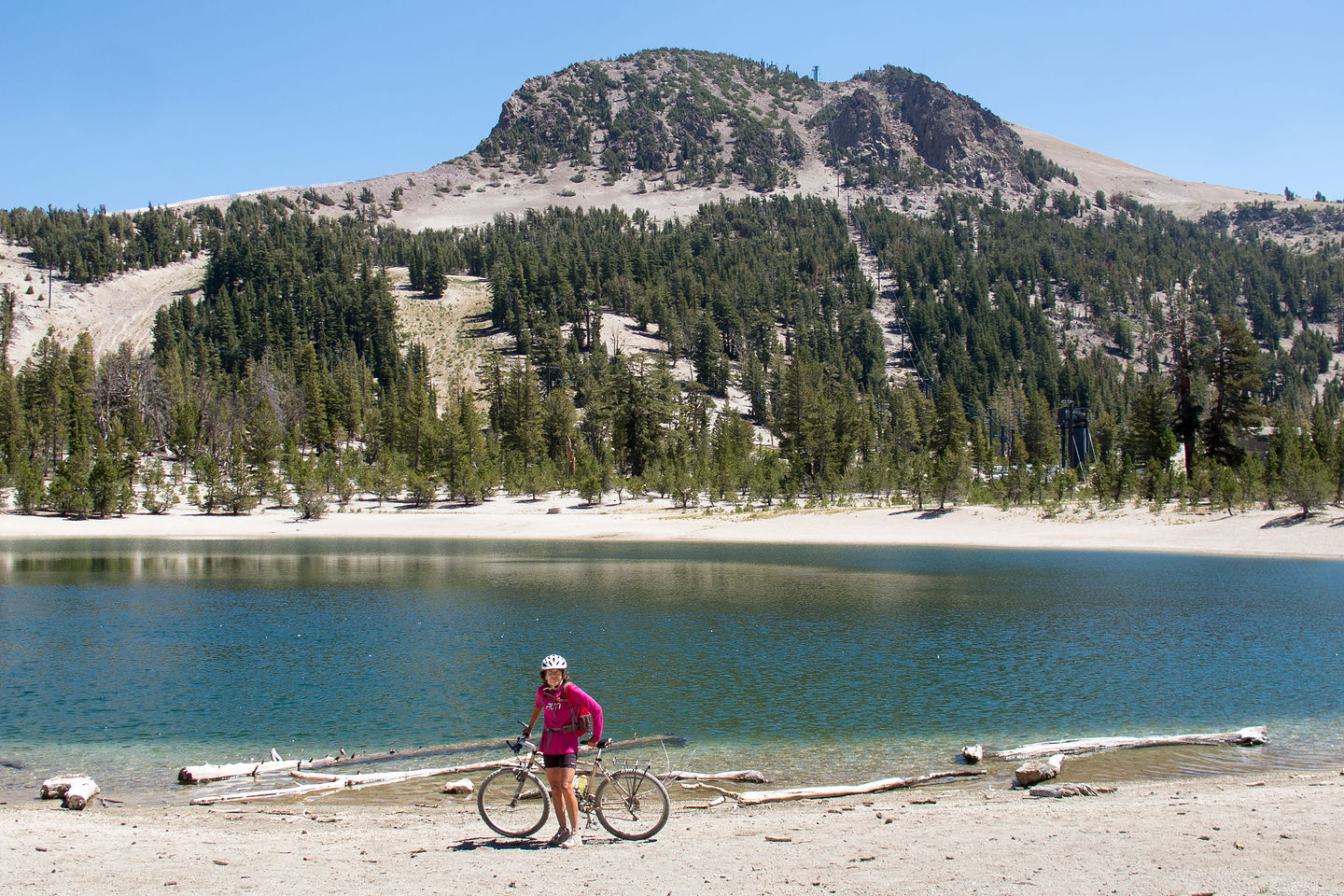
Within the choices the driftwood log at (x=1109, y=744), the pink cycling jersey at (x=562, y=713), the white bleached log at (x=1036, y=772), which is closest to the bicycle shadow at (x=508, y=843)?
the pink cycling jersey at (x=562, y=713)

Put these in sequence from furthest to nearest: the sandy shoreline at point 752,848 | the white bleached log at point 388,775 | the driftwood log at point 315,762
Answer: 1. the driftwood log at point 315,762
2. the white bleached log at point 388,775
3. the sandy shoreline at point 752,848

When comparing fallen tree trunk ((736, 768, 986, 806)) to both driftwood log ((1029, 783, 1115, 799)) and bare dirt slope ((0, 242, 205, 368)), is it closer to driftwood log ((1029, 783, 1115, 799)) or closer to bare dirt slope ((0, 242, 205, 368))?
driftwood log ((1029, 783, 1115, 799))

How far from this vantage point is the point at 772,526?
203ft

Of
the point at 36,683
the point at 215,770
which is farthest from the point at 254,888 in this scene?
the point at 36,683

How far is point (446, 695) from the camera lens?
1888cm

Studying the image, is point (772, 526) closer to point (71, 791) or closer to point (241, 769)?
point (241, 769)

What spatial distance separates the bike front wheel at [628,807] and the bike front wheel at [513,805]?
70 centimetres

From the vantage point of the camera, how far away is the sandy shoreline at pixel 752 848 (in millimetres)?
8086

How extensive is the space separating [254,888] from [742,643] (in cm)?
1781

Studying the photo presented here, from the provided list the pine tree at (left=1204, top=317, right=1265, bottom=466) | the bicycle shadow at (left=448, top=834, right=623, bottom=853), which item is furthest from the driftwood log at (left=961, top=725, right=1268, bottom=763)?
the pine tree at (left=1204, top=317, right=1265, bottom=466)

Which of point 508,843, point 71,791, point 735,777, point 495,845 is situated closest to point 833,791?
point 735,777

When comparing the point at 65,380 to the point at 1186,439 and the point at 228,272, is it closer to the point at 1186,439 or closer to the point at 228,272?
the point at 228,272

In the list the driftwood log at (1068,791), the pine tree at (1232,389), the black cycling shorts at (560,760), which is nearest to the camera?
the black cycling shorts at (560,760)

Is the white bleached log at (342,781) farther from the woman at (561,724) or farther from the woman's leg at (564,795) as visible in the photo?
the woman at (561,724)
